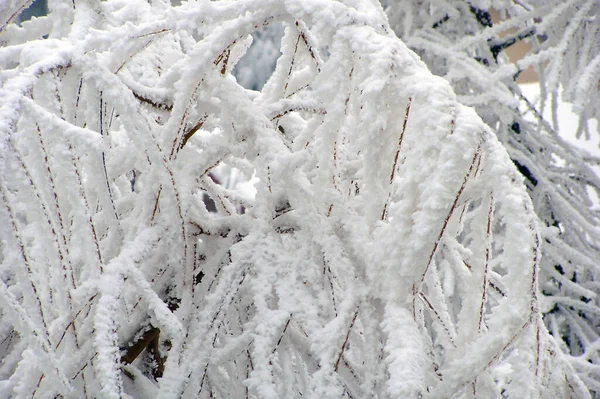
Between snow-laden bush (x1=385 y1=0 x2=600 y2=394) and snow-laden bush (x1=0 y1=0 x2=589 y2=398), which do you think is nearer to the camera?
snow-laden bush (x1=0 y1=0 x2=589 y2=398)

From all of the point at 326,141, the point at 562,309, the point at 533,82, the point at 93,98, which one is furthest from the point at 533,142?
the point at 533,82

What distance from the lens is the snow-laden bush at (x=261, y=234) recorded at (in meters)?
0.53

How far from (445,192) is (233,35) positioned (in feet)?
1.07

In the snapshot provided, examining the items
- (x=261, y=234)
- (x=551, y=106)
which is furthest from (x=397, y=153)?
(x=551, y=106)

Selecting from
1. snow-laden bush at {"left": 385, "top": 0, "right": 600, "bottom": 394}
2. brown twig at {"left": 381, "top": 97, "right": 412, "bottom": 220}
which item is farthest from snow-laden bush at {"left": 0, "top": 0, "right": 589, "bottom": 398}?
snow-laden bush at {"left": 385, "top": 0, "right": 600, "bottom": 394}

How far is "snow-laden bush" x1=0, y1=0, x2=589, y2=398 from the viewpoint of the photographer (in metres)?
0.53

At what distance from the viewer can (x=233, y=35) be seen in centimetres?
64

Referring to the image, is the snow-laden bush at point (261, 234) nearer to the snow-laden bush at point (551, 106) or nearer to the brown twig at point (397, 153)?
the brown twig at point (397, 153)

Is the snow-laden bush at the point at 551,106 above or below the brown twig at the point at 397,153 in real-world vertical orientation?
below

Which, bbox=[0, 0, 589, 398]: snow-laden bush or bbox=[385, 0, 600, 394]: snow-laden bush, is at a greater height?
bbox=[0, 0, 589, 398]: snow-laden bush

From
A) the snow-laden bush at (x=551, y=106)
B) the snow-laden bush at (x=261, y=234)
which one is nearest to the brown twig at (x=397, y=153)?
the snow-laden bush at (x=261, y=234)

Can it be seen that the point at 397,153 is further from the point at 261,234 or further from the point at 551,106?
the point at 551,106

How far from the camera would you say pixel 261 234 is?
65cm

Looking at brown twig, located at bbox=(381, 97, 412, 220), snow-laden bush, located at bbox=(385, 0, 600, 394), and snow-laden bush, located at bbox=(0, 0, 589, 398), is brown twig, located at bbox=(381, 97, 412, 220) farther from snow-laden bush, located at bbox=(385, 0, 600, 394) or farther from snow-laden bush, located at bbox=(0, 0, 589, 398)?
snow-laden bush, located at bbox=(385, 0, 600, 394)
